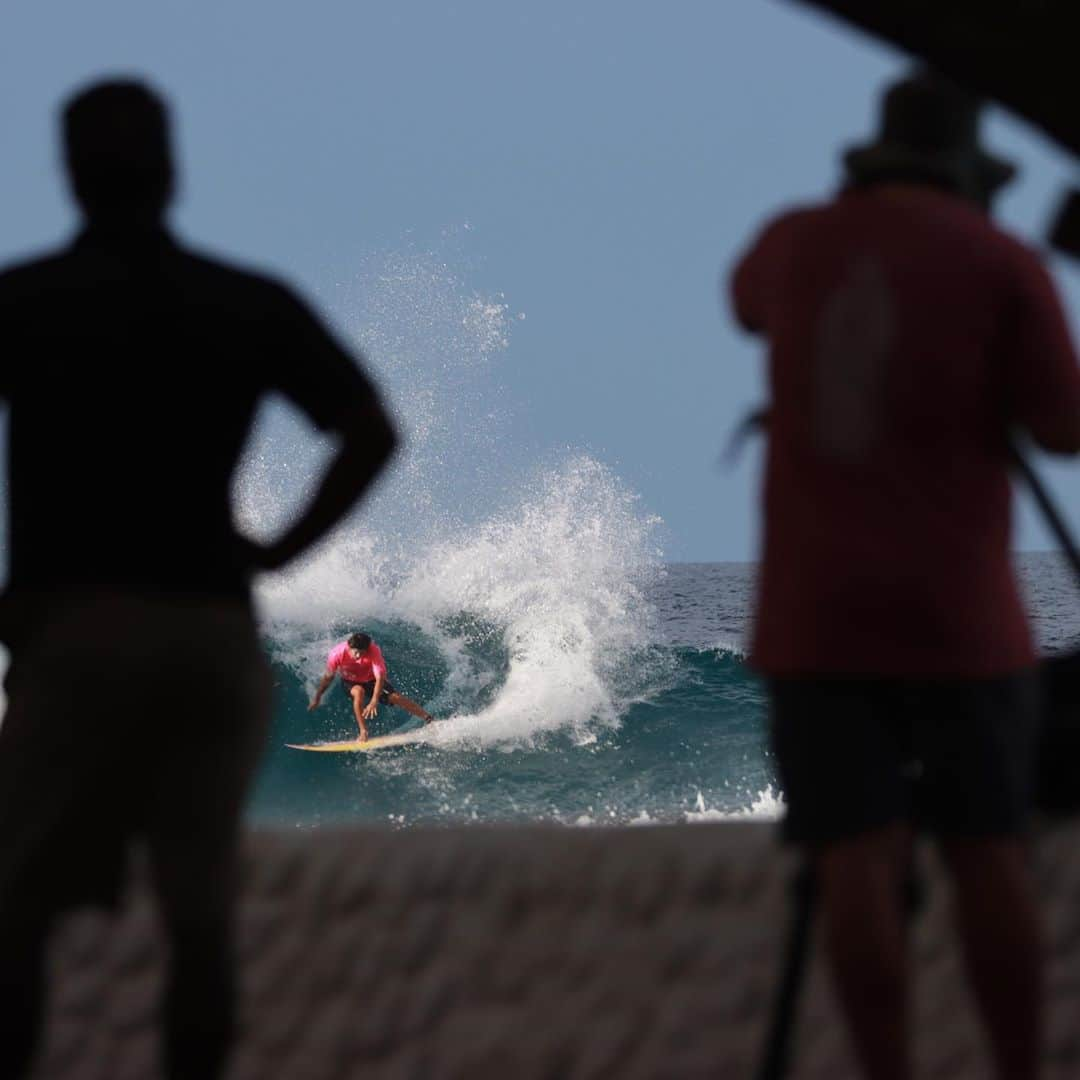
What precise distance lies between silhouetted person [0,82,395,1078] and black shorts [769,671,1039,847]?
47 centimetres

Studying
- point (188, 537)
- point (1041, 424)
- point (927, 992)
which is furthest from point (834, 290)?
point (927, 992)

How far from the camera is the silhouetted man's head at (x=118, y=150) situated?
102cm

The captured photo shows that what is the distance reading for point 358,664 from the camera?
608 inches

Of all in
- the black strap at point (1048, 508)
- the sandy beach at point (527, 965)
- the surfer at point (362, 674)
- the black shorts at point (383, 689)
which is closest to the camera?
the black strap at point (1048, 508)

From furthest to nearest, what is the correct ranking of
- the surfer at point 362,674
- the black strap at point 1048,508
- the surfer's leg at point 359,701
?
the surfer's leg at point 359,701 → the surfer at point 362,674 → the black strap at point 1048,508

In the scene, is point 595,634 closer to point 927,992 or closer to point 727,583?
point 927,992

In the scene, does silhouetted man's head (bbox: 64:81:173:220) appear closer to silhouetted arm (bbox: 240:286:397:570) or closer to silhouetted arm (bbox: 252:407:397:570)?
silhouetted arm (bbox: 240:286:397:570)

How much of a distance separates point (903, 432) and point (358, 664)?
14.7 m

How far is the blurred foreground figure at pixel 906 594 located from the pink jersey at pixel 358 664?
46.4 ft

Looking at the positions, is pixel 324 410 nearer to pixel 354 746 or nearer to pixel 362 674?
pixel 362 674

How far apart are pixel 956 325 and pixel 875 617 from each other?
10.5 inches

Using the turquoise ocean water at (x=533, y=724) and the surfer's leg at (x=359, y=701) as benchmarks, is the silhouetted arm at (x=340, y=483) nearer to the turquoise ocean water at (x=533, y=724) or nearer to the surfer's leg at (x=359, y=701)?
the turquoise ocean water at (x=533, y=724)

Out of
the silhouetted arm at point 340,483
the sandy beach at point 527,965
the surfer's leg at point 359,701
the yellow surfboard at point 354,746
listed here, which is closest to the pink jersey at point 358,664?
the surfer's leg at point 359,701

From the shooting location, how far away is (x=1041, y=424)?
3.65ft
